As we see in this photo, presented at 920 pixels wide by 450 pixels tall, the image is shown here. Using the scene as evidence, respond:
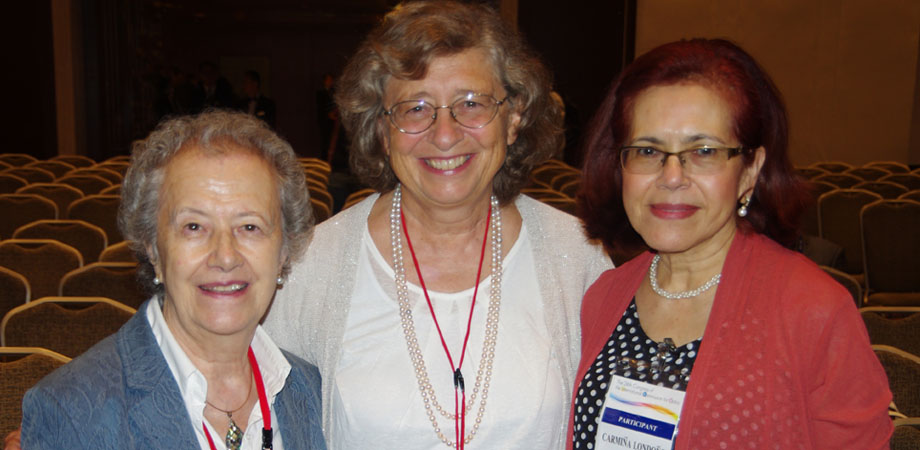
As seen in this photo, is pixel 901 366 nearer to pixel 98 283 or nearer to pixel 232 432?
pixel 232 432

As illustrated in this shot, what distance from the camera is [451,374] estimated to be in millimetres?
1913

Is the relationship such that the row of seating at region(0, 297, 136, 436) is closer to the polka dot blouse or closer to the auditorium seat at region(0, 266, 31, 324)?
the auditorium seat at region(0, 266, 31, 324)

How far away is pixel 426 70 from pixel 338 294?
2.00 feet

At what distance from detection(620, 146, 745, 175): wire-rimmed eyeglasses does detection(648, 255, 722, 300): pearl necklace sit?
0.27 metres

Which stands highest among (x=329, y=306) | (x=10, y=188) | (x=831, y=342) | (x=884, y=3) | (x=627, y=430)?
(x=884, y=3)

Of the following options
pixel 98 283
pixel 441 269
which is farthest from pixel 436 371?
pixel 98 283

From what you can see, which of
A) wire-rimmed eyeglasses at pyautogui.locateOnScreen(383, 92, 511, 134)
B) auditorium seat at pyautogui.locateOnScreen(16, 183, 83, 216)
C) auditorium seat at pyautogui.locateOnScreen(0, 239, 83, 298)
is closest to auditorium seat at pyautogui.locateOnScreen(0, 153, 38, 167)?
auditorium seat at pyautogui.locateOnScreen(16, 183, 83, 216)

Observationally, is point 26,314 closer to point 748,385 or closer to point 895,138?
point 748,385

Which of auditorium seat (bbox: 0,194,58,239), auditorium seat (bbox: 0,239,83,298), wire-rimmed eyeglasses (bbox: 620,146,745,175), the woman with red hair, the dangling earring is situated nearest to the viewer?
the woman with red hair

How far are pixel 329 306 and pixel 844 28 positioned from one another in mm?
12147

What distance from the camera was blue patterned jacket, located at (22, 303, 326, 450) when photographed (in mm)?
1362

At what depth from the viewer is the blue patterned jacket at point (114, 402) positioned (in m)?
1.36

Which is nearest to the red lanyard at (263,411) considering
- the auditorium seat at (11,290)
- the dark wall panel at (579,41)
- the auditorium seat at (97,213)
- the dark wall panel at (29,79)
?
the auditorium seat at (11,290)

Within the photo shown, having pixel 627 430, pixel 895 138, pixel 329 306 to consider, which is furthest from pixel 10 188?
pixel 895 138
